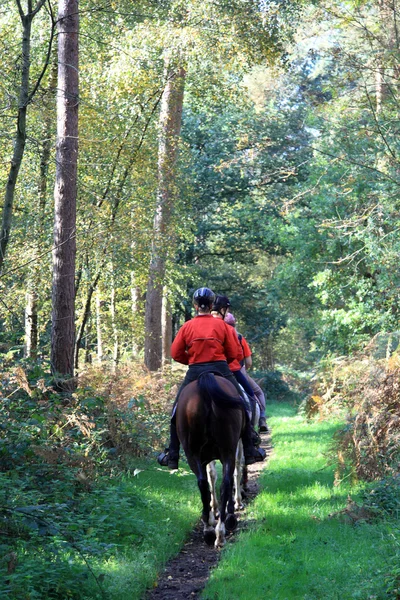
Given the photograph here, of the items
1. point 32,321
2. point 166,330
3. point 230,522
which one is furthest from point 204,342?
point 166,330

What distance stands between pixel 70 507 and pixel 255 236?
2835 centimetres

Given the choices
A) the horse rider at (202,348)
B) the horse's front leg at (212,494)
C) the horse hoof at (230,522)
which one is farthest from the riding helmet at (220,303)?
the horse hoof at (230,522)

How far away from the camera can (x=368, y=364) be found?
39.1 ft

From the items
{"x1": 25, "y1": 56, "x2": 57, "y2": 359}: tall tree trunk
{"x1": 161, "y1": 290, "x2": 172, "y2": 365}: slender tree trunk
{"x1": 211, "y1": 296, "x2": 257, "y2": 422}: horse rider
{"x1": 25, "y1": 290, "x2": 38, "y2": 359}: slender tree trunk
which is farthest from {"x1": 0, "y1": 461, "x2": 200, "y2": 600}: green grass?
{"x1": 161, "y1": 290, "x2": 172, "y2": 365}: slender tree trunk

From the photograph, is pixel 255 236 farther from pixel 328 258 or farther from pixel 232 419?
pixel 232 419

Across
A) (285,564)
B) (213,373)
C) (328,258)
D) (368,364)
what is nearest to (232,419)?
(213,373)

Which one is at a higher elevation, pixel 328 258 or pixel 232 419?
pixel 328 258

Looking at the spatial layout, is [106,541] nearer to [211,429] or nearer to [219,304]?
[211,429]

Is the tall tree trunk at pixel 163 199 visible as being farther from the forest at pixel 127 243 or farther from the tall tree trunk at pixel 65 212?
the tall tree trunk at pixel 65 212

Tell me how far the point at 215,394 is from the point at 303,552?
198 centimetres

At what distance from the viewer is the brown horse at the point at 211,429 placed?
8.59 m

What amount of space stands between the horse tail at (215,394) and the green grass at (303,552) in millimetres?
1490

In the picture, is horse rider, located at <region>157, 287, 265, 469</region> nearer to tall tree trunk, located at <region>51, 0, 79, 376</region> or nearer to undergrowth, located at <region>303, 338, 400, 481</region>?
undergrowth, located at <region>303, 338, 400, 481</region>

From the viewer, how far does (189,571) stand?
303 inches
